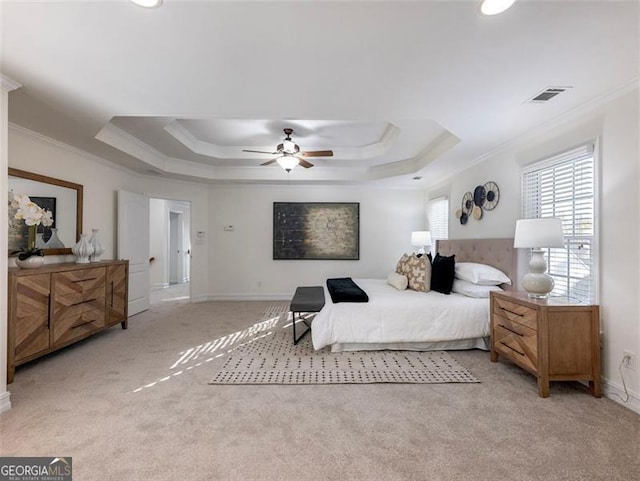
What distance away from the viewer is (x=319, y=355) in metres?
3.07

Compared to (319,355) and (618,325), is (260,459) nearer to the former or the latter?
(319,355)

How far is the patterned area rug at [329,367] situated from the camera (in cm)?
251

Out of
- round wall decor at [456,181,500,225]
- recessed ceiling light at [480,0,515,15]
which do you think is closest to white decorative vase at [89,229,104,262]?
recessed ceiling light at [480,0,515,15]

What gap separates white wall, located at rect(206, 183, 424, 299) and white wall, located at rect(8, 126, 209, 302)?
0.25 metres

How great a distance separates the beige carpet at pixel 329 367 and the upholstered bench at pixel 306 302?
409mm

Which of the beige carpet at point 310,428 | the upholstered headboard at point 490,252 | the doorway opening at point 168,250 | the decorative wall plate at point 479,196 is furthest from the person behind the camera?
the doorway opening at point 168,250

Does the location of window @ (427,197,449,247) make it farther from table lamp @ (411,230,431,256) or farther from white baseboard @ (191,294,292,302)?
white baseboard @ (191,294,292,302)

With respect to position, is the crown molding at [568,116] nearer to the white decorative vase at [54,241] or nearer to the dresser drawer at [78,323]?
the dresser drawer at [78,323]

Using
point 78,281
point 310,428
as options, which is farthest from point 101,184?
point 310,428

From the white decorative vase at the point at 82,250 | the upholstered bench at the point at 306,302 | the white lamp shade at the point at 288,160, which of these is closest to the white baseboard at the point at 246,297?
the upholstered bench at the point at 306,302

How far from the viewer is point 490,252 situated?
362cm

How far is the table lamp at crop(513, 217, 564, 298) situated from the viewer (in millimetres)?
2316

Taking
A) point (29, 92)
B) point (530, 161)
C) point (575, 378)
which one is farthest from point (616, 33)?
point (29, 92)

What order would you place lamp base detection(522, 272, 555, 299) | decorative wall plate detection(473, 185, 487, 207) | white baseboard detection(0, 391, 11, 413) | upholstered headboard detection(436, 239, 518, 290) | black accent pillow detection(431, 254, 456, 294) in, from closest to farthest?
white baseboard detection(0, 391, 11, 413) < lamp base detection(522, 272, 555, 299) < upholstered headboard detection(436, 239, 518, 290) < black accent pillow detection(431, 254, 456, 294) < decorative wall plate detection(473, 185, 487, 207)
